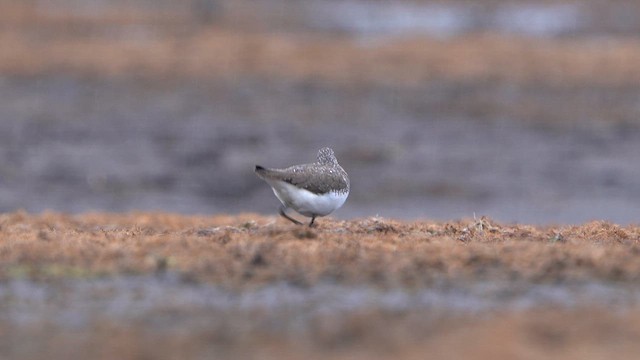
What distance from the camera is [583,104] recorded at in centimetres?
2762

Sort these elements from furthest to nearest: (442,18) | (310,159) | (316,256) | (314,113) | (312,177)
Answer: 1. (442,18)
2. (314,113)
3. (310,159)
4. (312,177)
5. (316,256)

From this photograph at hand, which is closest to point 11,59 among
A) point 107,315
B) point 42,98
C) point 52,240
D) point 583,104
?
point 42,98

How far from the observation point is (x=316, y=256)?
34.7 feet

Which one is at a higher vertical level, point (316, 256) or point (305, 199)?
point (305, 199)

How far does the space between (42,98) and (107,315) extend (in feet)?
61.3

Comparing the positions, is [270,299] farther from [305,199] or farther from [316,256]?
[305,199]

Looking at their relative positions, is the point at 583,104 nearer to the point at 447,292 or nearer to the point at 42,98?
the point at 42,98

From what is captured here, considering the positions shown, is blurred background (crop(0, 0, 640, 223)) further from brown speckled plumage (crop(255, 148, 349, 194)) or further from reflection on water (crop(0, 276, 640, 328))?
reflection on water (crop(0, 276, 640, 328))

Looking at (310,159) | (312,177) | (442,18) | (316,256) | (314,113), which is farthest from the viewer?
(442,18)

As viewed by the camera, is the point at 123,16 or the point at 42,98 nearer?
the point at 42,98

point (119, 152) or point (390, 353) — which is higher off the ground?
point (390, 353)

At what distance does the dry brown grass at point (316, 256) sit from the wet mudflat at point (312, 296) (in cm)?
2

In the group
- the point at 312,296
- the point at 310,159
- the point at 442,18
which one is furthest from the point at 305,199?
the point at 442,18

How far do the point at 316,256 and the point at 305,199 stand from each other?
145cm
